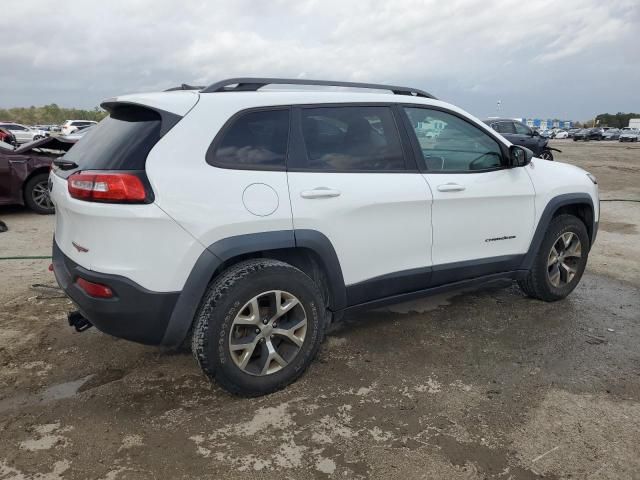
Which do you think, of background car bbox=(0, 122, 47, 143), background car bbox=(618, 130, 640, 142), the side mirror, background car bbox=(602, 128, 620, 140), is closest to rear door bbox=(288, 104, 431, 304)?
the side mirror

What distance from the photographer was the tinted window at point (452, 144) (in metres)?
3.56

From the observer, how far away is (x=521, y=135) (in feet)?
58.0

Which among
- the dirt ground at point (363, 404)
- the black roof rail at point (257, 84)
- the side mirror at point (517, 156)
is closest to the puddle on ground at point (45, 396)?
the dirt ground at point (363, 404)

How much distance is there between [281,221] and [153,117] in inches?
34.8

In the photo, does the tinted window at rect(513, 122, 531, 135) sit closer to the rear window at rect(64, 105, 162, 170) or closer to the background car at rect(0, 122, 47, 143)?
the rear window at rect(64, 105, 162, 170)

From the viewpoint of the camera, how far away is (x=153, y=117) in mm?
2703

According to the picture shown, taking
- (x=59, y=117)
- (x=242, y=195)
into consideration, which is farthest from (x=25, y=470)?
(x=59, y=117)

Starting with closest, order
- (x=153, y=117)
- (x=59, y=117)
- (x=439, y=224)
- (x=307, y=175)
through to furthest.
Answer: (x=153, y=117), (x=307, y=175), (x=439, y=224), (x=59, y=117)

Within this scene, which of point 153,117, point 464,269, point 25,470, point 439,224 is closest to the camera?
point 25,470

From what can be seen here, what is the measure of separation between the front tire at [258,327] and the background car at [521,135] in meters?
16.0

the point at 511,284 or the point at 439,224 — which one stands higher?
the point at 439,224

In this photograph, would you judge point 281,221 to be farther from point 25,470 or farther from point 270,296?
point 25,470

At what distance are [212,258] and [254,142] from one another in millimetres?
713

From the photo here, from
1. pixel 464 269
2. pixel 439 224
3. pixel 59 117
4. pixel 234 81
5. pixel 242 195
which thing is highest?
pixel 59 117
